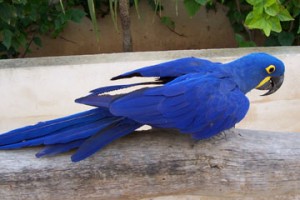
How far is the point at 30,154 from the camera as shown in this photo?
1.03 metres

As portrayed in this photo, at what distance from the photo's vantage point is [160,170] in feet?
3.41

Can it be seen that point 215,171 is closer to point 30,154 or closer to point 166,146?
point 166,146

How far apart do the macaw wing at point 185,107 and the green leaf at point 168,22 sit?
1154 mm

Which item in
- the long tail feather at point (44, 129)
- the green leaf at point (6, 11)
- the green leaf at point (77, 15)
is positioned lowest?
the long tail feather at point (44, 129)

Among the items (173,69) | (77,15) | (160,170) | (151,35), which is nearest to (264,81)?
(173,69)

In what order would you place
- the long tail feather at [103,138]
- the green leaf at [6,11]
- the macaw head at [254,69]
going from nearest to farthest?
the long tail feather at [103,138] < the macaw head at [254,69] < the green leaf at [6,11]

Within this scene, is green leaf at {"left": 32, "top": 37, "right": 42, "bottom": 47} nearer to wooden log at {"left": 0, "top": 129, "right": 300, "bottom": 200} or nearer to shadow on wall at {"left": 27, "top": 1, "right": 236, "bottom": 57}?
shadow on wall at {"left": 27, "top": 1, "right": 236, "bottom": 57}

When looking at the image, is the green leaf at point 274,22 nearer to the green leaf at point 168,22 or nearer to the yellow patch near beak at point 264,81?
the green leaf at point 168,22

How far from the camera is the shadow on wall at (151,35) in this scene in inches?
84.6

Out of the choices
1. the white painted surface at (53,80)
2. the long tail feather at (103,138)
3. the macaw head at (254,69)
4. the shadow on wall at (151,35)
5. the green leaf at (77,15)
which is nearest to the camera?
the long tail feather at (103,138)

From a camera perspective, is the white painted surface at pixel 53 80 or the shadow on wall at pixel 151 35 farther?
the shadow on wall at pixel 151 35

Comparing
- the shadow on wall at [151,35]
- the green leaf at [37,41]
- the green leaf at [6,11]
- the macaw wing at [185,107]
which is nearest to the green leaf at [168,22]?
the shadow on wall at [151,35]

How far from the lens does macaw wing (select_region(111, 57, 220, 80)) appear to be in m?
1.05

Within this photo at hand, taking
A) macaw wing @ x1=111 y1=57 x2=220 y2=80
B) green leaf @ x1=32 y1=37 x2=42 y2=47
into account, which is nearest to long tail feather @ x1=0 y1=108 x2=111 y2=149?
macaw wing @ x1=111 y1=57 x2=220 y2=80
